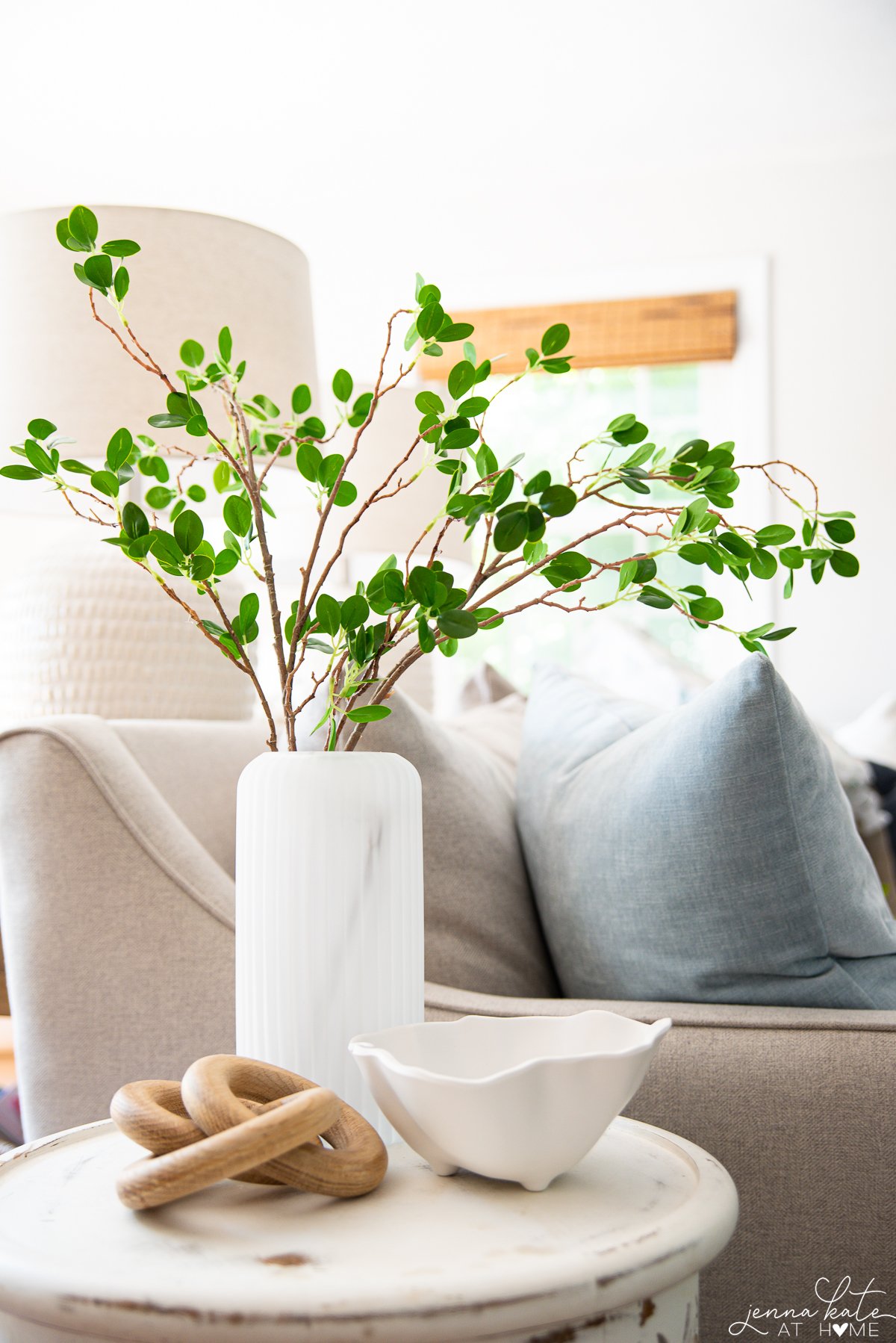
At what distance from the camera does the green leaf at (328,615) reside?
26.3 inches

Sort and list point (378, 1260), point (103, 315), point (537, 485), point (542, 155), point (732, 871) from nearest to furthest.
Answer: point (378, 1260) < point (537, 485) < point (732, 871) < point (103, 315) < point (542, 155)

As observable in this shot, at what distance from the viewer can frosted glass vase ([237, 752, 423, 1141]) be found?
2.20ft

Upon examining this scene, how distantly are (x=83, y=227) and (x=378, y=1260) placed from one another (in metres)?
0.57

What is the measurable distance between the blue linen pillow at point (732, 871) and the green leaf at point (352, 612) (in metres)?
0.31

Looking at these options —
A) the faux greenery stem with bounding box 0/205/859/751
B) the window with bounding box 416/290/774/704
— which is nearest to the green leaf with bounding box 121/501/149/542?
the faux greenery stem with bounding box 0/205/859/751

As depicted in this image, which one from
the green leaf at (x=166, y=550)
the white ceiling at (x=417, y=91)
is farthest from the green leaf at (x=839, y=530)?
the white ceiling at (x=417, y=91)

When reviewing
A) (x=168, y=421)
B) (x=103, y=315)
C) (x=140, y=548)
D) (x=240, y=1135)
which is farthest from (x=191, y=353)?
(x=103, y=315)

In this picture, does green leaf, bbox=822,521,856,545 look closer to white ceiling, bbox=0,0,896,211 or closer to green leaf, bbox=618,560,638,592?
green leaf, bbox=618,560,638,592

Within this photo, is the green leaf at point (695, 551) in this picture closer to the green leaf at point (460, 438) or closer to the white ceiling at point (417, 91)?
the green leaf at point (460, 438)

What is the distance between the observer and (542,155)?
12.1 ft

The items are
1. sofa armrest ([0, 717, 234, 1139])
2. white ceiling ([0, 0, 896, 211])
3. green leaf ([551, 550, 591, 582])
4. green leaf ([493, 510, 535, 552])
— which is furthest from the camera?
white ceiling ([0, 0, 896, 211])

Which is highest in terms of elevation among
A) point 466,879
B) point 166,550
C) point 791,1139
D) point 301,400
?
point 301,400

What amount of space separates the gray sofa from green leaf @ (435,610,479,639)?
1.20ft

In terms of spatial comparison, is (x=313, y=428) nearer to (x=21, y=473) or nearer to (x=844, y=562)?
(x=21, y=473)
